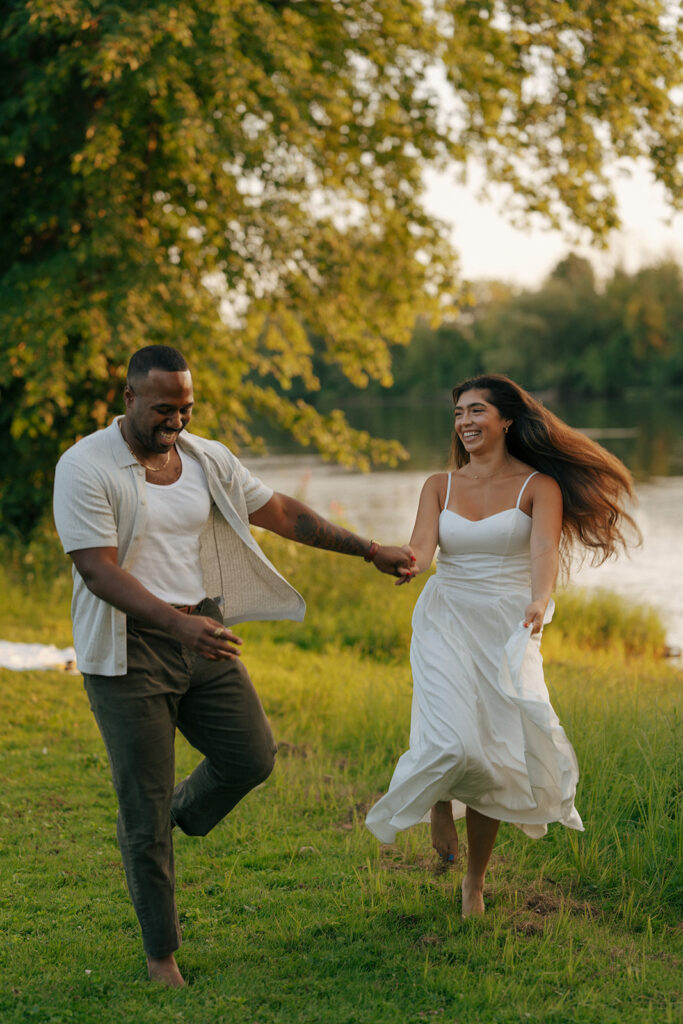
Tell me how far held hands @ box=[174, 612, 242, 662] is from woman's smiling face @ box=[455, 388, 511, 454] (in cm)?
176

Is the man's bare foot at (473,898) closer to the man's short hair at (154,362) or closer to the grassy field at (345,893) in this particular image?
the grassy field at (345,893)

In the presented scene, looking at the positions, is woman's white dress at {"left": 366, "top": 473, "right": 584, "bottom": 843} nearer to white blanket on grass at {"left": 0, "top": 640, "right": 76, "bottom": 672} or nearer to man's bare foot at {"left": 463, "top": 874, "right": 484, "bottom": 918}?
man's bare foot at {"left": 463, "top": 874, "right": 484, "bottom": 918}

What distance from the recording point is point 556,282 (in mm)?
81875

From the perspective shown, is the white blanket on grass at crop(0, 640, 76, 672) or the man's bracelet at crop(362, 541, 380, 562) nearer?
the man's bracelet at crop(362, 541, 380, 562)

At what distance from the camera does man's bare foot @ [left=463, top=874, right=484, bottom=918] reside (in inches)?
175

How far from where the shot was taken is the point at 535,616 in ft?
14.2

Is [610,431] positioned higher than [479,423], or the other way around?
[610,431]

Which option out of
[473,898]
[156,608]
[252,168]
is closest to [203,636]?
[156,608]

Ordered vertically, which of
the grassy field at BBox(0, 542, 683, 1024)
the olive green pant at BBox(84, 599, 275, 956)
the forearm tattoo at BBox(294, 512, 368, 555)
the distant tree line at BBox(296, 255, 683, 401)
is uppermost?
the distant tree line at BBox(296, 255, 683, 401)

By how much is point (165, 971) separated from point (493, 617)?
193cm

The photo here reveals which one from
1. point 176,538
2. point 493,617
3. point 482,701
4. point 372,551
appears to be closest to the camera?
point 176,538

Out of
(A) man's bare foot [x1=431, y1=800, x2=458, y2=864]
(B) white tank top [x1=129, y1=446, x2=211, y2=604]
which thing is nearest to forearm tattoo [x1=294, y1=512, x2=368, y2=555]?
(B) white tank top [x1=129, y1=446, x2=211, y2=604]

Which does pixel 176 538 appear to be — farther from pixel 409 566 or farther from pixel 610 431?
pixel 610 431

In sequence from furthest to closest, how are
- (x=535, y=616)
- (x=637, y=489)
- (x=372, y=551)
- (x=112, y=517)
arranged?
(x=637, y=489) < (x=372, y=551) < (x=535, y=616) < (x=112, y=517)
